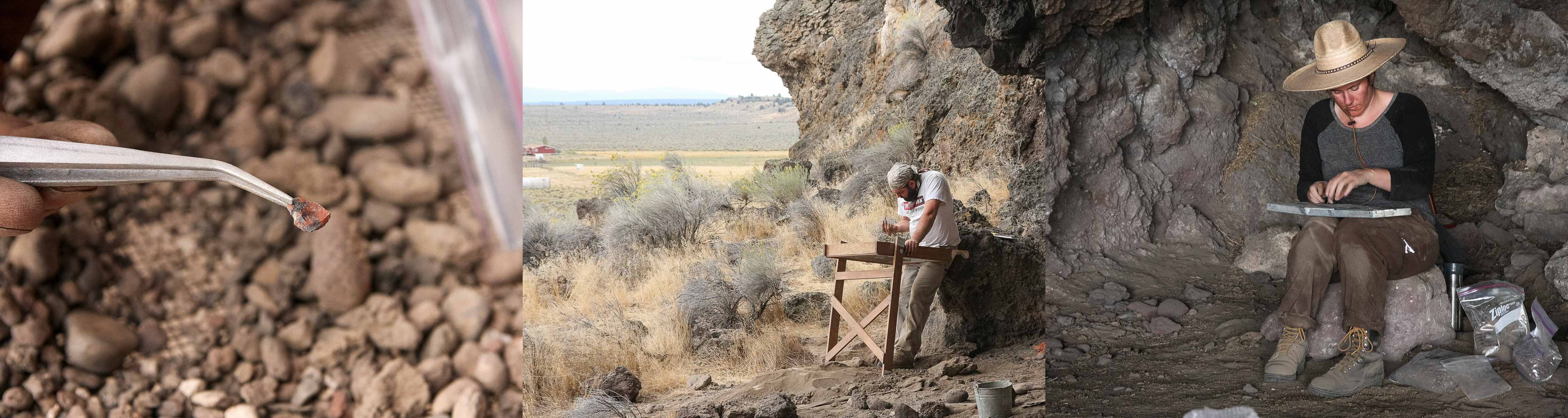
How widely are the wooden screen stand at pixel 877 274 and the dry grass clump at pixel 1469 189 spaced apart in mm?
1776

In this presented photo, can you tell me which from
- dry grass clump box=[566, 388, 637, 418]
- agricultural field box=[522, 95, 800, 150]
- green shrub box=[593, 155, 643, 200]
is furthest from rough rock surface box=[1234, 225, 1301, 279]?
agricultural field box=[522, 95, 800, 150]

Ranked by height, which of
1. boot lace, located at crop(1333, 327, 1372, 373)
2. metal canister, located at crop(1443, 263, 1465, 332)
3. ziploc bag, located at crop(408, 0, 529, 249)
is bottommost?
boot lace, located at crop(1333, 327, 1372, 373)

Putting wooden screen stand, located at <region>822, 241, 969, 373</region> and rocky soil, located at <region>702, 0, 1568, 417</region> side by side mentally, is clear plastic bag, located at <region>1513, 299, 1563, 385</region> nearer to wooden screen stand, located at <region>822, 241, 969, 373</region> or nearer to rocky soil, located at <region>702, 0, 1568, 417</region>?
rocky soil, located at <region>702, 0, 1568, 417</region>

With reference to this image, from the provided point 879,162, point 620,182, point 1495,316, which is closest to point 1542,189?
point 1495,316

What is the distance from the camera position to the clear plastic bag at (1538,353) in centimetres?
248

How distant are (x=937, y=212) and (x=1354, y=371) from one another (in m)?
1.83

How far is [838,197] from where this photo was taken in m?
8.63

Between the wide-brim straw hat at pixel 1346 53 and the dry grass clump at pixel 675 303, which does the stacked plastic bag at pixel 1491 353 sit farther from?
the dry grass clump at pixel 675 303

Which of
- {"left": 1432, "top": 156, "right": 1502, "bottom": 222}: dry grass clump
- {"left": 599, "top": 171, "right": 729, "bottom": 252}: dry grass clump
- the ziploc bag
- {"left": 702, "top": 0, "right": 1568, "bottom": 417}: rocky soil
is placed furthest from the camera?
{"left": 599, "top": 171, "right": 729, "bottom": 252}: dry grass clump

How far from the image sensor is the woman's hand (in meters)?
2.42

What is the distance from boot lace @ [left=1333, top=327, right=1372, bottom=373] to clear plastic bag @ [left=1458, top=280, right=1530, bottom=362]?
1.00 feet

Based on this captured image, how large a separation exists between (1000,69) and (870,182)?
17.0 feet

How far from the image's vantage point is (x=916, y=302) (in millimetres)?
4297

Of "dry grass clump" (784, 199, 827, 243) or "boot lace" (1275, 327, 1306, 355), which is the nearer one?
"boot lace" (1275, 327, 1306, 355)
